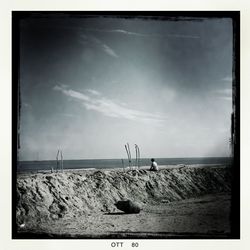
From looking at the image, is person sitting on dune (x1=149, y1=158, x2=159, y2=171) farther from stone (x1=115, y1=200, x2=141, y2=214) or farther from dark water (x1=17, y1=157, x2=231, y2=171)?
stone (x1=115, y1=200, x2=141, y2=214)

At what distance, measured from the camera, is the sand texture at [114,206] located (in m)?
3.10

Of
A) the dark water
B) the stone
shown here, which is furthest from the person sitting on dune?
the stone

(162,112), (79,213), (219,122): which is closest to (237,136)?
(219,122)

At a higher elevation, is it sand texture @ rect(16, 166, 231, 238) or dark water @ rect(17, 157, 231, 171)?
dark water @ rect(17, 157, 231, 171)

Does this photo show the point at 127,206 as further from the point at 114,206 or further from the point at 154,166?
the point at 154,166

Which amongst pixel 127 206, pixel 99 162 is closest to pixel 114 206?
pixel 127 206

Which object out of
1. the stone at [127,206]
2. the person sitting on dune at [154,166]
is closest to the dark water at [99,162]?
the person sitting on dune at [154,166]

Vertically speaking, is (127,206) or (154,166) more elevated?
(154,166)

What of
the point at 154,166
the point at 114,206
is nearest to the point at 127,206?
the point at 114,206

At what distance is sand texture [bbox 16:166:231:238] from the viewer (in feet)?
10.2

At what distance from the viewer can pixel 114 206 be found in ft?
10.3

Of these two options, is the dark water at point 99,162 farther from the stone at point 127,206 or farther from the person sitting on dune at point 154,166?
the stone at point 127,206

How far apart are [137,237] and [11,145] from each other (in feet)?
3.21

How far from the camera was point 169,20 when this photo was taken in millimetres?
3141
